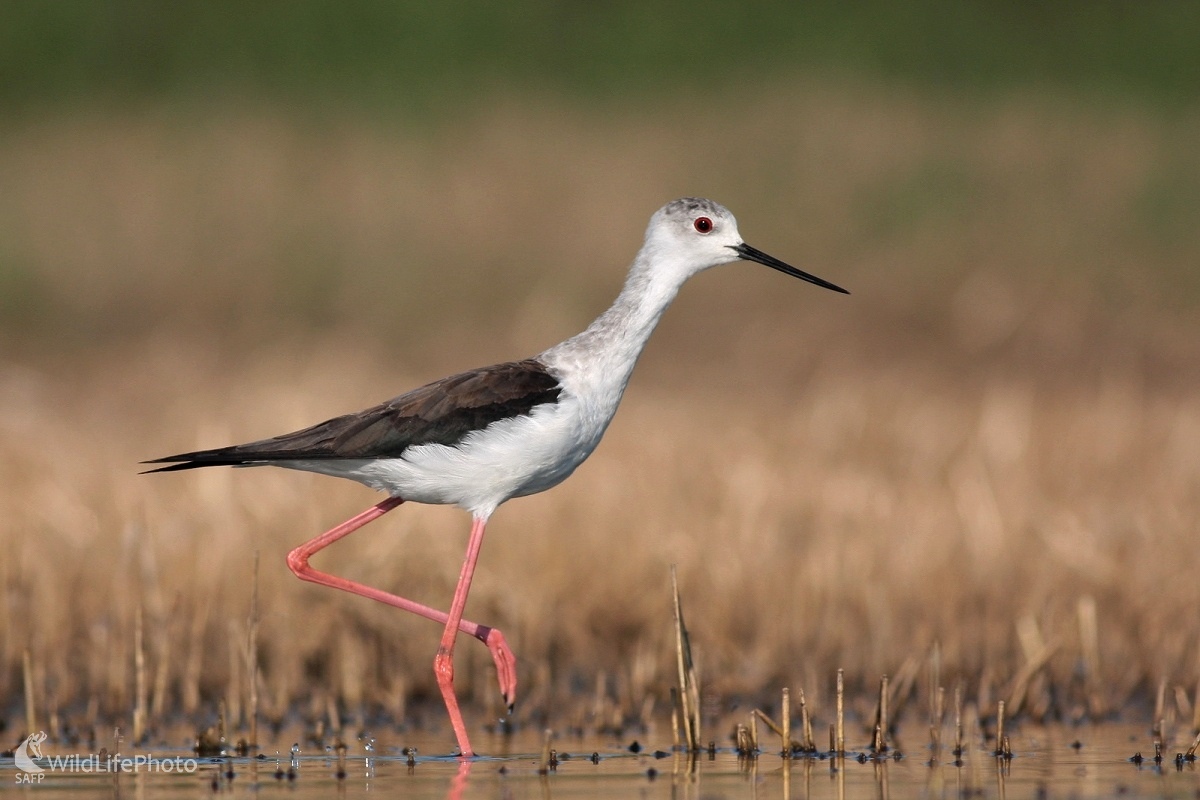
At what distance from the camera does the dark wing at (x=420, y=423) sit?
24.8 ft

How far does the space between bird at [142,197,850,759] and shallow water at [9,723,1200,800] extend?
1.77 ft

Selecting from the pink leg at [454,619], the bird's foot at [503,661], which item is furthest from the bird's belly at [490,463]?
the bird's foot at [503,661]

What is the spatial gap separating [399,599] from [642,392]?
976 centimetres

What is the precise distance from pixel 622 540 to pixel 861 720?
78.9 inches

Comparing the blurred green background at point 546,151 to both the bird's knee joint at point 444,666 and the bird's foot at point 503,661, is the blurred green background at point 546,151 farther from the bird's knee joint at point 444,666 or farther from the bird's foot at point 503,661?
the bird's foot at point 503,661

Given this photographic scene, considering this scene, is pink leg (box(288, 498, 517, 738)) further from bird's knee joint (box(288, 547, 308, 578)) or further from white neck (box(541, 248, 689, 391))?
white neck (box(541, 248, 689, 391))

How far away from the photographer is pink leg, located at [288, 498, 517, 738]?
789 centimetres

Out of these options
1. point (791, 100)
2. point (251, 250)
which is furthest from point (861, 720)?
point (791, 100)

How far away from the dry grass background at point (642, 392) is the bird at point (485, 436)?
3.97ft

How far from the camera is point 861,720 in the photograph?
8758mm

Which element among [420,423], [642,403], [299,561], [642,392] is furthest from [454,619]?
[642,392]

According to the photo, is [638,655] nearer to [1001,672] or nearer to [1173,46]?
[1001,672]

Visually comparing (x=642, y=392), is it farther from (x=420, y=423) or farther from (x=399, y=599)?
(x=420, y=423)

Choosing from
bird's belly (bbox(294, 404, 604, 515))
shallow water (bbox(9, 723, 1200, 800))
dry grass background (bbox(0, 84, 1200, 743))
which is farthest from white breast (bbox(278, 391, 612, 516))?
dry grass background (bbox(0, 84, 1200, 743))
